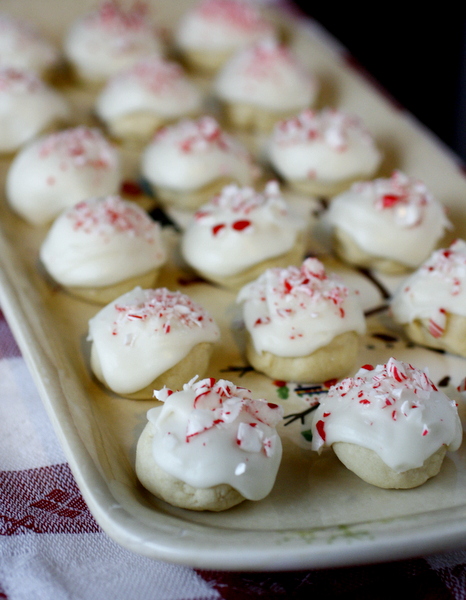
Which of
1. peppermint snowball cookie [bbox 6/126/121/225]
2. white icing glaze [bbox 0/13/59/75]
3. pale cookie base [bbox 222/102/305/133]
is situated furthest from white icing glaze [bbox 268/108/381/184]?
white icing glaze [bbox 0/13/59/75]

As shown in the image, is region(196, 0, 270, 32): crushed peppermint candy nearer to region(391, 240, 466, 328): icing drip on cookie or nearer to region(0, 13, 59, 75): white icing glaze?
region(0, 13, 59, 75): white icing glaze

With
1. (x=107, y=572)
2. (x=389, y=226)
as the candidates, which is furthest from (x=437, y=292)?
(x=107, y=572)

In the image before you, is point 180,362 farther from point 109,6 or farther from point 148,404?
point 109,6

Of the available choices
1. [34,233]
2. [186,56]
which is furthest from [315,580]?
[186,56]

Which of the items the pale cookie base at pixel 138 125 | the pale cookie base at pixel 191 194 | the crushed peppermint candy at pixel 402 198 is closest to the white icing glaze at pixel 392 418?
the crushed peppermint candy at pixel 402 198

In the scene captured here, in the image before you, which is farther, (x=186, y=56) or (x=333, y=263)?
(x=186, y=56)

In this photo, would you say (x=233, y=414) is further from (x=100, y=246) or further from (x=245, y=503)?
(x=100, y=246)
